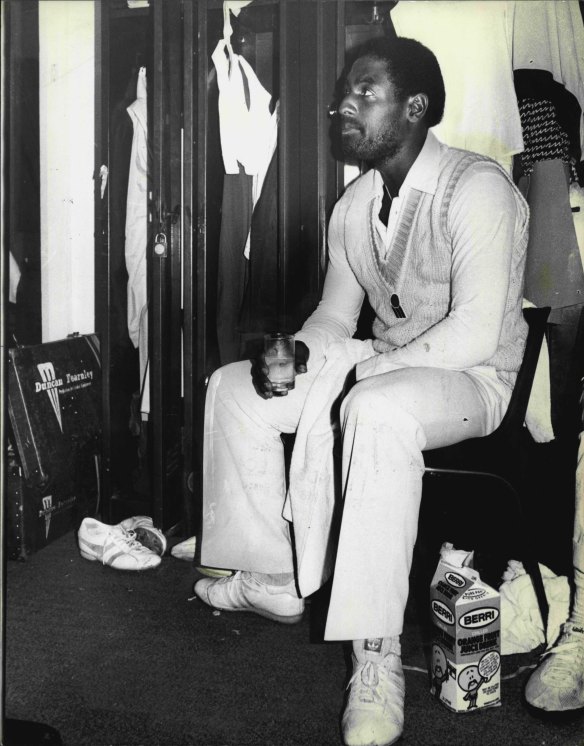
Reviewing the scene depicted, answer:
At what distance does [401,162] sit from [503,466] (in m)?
0.80

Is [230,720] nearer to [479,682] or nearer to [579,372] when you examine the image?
[479,682]

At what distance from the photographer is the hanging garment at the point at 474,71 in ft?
6.47

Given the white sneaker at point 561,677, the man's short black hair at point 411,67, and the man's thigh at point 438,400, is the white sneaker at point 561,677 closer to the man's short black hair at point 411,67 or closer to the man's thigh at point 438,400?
the man's thigh at point 438,400

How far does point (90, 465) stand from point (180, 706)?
118 cm

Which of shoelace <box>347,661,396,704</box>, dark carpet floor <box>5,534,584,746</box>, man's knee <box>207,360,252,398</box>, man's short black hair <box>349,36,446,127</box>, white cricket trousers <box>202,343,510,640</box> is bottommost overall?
dark carpet floor <box>5,534,584,746</box>

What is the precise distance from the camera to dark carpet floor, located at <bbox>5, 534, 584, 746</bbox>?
4.35 feet

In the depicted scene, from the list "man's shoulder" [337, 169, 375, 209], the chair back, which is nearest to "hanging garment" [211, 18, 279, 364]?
"man's shoulder" [337, 169, 375, 209]

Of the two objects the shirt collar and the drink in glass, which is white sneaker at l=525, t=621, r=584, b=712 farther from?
the shirt collar

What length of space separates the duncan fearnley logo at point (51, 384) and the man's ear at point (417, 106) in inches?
51.9

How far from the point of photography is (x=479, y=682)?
1.40 metres

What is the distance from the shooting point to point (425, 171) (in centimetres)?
173

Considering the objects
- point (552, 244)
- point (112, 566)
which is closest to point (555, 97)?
point (552, 244)

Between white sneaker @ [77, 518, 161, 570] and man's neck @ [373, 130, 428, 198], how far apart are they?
125 centimetres

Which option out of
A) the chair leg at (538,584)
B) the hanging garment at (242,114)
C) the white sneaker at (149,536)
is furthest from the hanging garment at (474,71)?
the white sneaker at (149,536)
